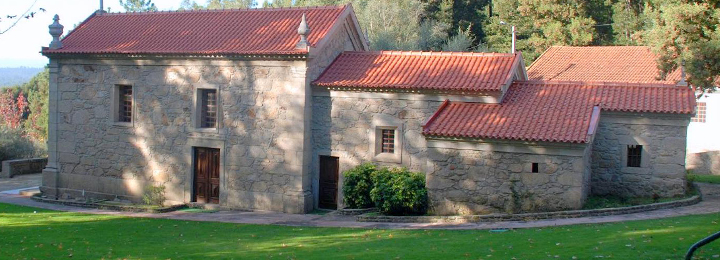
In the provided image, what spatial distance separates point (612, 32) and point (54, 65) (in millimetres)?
39659

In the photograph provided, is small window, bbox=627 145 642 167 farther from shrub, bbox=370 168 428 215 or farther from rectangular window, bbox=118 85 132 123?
rectangular window, bbox=118 85 132 123

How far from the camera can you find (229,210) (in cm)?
2322

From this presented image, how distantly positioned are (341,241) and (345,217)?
17.3 feet

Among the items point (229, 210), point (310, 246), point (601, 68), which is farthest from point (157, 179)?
point (601, 68)

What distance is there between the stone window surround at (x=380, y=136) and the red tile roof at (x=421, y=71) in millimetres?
1045

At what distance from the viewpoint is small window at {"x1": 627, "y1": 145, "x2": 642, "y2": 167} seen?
69.5 feet

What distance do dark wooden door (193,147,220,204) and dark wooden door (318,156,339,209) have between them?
3.57 meters

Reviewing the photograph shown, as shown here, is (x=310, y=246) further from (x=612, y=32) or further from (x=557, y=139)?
(x=612, y=32)

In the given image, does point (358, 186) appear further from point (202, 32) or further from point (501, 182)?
point (202, 32)

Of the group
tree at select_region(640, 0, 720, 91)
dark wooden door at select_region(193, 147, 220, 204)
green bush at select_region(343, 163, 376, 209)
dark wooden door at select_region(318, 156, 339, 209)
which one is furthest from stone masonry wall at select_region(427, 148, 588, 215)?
dark wooden door at select_region(193, 147, 220, 204)

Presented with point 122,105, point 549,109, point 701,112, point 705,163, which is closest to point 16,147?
point 122,105

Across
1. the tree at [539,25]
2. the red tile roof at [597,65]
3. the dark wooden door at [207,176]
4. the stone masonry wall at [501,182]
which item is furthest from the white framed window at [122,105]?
the tree at [539,25]

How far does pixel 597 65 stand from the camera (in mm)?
38031

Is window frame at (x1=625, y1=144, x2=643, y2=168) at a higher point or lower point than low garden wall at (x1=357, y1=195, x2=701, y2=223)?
higher
